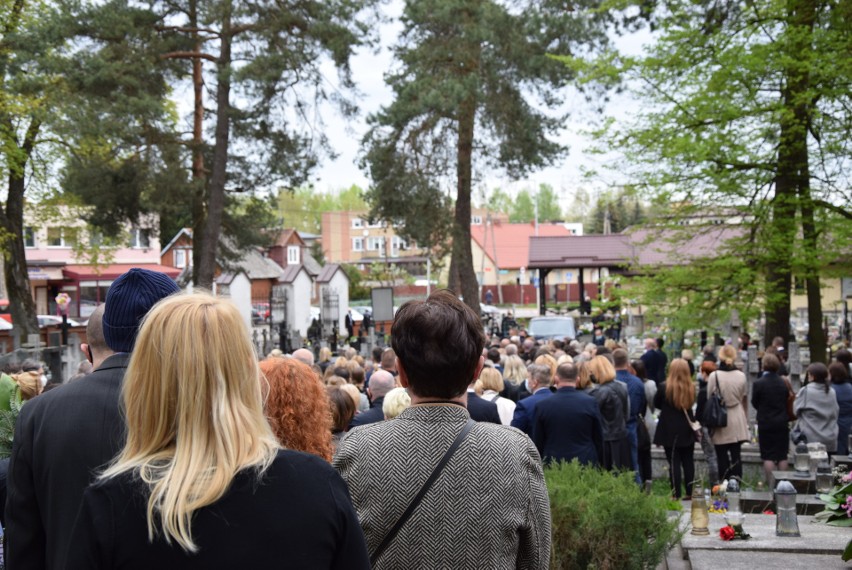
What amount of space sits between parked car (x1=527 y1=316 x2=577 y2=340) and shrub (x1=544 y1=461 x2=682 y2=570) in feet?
81.7

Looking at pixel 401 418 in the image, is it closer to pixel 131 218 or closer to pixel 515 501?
pixel 515 501

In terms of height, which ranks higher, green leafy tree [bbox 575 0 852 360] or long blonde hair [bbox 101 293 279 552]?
green leafy tree [bbox 575 0 852 360]

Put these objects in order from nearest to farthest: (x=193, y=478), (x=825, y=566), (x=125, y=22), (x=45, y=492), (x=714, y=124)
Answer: (x=193, y=478), (x=45, y=492), (x=825, y=566), (x=714, y=124), (x=125, y=22)

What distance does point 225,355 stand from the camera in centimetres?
208

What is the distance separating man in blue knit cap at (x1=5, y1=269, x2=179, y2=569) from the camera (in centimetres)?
269

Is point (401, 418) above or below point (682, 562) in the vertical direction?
above

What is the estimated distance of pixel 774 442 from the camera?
11688 millimetres

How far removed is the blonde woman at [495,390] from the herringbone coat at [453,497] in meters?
5.21

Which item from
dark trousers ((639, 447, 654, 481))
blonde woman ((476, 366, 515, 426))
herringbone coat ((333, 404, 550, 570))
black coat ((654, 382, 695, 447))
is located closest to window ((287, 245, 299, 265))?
dark trousers ((639, 447, 654, 481))

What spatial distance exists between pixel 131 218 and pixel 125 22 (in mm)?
5493

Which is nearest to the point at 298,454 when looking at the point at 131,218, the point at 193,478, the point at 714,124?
the point at 193,478

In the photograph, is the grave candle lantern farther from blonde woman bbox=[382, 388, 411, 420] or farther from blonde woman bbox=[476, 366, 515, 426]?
blonde woman bbox=[382, 388, 411, 420]

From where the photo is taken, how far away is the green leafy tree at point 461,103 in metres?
27.9

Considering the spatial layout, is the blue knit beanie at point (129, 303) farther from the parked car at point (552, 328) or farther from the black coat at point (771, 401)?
the parked car at point (552, 328)
